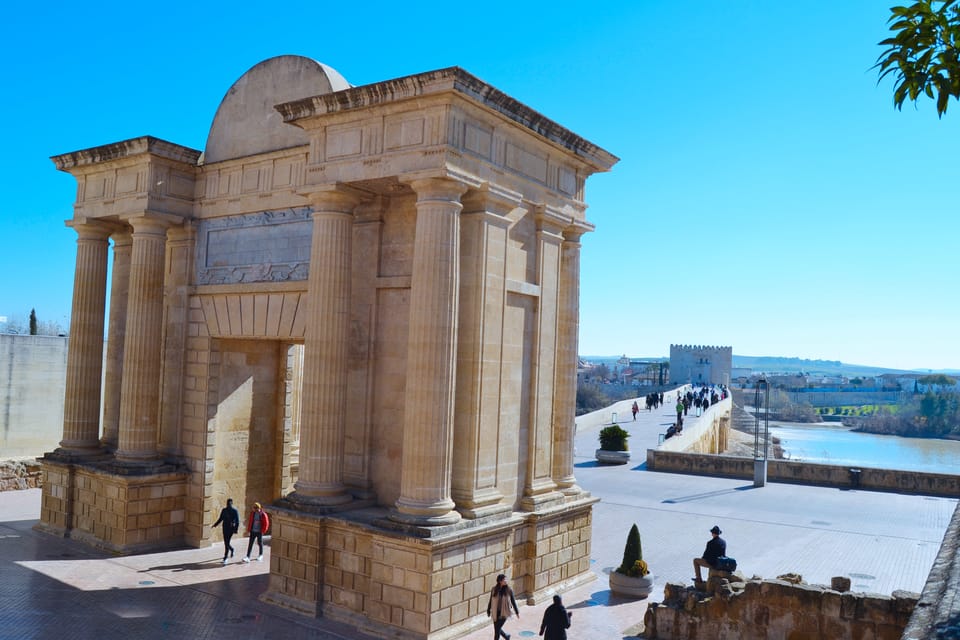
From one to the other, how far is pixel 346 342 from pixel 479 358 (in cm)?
226

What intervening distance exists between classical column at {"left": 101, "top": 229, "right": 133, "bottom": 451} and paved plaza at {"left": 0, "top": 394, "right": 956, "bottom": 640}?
2599 millimetres

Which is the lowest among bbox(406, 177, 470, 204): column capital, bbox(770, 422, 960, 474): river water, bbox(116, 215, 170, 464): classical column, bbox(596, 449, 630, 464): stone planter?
bbox(770, 422, 960, 474): river water

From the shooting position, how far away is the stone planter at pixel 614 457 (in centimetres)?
2847

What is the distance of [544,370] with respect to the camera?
13133 millimetres

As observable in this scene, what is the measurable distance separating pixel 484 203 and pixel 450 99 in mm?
1674

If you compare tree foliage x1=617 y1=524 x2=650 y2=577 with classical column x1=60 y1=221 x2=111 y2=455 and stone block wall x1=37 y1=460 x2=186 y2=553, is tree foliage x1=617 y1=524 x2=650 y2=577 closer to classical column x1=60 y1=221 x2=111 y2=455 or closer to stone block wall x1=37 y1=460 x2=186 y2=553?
stone block wall x1=37 y1=460 x2=186 y2=553

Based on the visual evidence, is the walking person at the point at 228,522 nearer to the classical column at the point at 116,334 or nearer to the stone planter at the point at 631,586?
the classical column at the point at 116,334

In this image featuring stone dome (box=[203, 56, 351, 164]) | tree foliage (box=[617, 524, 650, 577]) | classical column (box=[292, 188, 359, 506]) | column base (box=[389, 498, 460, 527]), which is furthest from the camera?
stone dome (box=[203, 56, 351, 164])

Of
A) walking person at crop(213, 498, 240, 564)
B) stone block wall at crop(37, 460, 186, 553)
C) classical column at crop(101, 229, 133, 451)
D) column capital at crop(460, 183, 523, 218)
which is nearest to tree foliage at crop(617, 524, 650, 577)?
column capital at crop(460, 183, 523, 218)

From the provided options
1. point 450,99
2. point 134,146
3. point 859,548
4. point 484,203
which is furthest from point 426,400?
point 859,548

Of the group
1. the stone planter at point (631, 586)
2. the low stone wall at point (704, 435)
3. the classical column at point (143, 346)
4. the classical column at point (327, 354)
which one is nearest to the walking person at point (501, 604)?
the classical column at point (327, 354)

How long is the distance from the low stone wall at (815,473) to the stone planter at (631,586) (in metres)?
14.1

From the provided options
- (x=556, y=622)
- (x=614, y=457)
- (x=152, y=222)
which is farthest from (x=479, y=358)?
(x=614, y=457)

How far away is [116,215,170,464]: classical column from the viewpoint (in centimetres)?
1514
